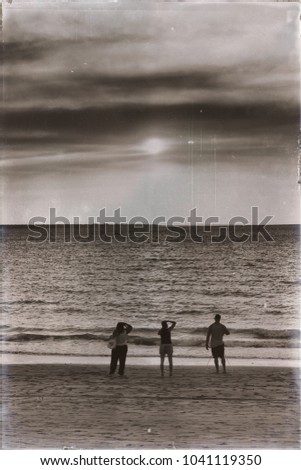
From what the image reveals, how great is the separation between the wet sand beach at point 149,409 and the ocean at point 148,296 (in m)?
5.03

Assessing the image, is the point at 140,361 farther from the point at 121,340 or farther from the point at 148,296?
the point at 148,296

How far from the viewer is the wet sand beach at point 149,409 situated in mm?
12094

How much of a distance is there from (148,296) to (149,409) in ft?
145

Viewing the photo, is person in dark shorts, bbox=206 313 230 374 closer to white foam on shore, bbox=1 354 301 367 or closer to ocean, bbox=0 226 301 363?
white foam on shore, bbox=1 354 301 367

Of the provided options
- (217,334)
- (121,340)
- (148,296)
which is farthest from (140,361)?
(148,296)

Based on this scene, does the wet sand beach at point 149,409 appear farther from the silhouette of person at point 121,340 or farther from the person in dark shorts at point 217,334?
the person in dark shorts at point 217,334

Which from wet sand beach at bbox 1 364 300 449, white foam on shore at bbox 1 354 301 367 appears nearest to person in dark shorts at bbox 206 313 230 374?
wet sand beach at bbox 1 364 300 449

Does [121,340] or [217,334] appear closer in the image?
[121,340]

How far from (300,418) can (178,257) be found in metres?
60.3

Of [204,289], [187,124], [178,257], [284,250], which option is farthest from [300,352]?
[284,250]

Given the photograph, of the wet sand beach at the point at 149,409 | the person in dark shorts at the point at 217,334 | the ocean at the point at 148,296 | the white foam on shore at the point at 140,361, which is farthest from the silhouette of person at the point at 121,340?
the ocean at the point at 148,296

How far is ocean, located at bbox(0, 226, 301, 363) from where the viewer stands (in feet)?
101

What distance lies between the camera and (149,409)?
14359 mm

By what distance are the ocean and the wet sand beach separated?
503 centimetres
